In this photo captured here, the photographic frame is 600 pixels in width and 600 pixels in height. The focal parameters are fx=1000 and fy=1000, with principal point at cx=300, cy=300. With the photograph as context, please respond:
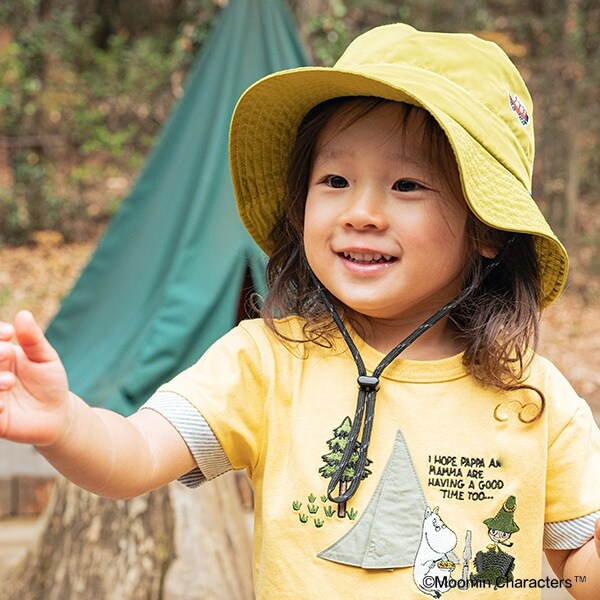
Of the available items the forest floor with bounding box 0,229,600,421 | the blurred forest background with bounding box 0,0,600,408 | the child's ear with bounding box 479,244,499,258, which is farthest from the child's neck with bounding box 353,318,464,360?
the blurred forest background with bounding box 0,0,600,408

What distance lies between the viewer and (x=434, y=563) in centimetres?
147

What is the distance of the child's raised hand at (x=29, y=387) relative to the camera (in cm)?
114

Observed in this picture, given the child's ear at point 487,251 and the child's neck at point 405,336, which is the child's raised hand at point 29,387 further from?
the child's ear at point 487,251

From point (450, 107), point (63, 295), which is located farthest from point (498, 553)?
point (63, 295)

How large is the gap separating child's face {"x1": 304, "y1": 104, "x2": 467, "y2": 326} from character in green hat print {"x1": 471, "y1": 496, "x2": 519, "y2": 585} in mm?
357

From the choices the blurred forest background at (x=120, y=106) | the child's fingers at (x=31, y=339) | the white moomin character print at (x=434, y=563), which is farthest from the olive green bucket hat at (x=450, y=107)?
the blurred forest background at (x=120, y=106)

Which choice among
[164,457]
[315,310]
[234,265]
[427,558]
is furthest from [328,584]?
[234,265]

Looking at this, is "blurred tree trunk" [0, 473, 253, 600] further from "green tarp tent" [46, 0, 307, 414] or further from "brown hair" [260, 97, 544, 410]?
"brown hair" [260, 97, 544, 410]

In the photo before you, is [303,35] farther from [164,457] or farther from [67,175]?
[67,175]

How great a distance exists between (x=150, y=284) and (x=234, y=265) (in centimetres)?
65

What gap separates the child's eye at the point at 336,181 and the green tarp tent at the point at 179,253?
2.09 m

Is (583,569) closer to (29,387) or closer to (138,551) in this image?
(29,387)

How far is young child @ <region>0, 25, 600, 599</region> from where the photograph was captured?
148 centimetres

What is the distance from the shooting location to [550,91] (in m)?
10.5
